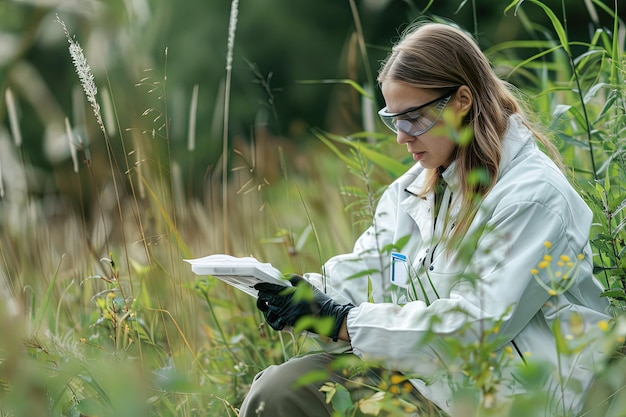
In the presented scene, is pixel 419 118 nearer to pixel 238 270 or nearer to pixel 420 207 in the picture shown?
pixel 420 207

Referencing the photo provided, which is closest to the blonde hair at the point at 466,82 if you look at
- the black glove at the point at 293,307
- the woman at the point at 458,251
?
the woman at the point at 458,251

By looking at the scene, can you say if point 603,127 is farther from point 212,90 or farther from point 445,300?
point 212,90

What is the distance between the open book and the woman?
0.04 metres

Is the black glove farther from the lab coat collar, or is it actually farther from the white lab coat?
the lab coat collar

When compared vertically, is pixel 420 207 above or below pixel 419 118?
below

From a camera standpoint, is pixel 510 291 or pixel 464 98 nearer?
pixel 510 291

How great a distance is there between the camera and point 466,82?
2.39 m

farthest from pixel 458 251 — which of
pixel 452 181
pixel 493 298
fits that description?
pixel 452 181

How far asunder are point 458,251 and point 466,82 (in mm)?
483

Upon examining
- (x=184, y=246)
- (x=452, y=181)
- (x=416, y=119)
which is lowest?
(x=184, y=246)

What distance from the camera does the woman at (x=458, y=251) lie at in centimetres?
206

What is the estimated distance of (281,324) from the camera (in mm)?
2350

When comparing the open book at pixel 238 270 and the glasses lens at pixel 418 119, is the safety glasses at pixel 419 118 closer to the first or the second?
the glasses lens at pixel 418 119

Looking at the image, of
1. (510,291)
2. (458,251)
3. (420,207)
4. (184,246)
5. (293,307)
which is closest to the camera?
(510,291)
